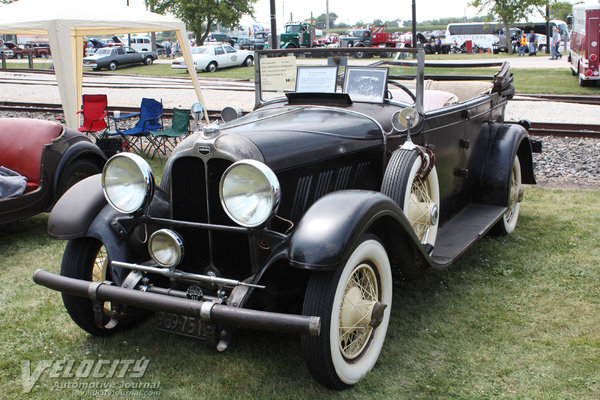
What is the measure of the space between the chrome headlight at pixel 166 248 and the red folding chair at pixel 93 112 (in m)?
6.67

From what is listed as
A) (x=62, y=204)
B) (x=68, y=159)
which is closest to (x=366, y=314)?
(x=62, y=204)

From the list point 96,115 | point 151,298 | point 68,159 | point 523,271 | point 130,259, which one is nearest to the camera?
point 151,298

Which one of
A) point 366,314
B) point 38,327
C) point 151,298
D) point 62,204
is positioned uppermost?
point 62,204

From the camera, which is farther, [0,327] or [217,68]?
[217,68]

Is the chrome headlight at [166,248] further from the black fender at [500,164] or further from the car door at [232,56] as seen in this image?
A: the car door at [232,56]

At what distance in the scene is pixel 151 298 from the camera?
8.63 feet

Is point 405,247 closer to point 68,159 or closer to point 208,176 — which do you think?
point 208,176

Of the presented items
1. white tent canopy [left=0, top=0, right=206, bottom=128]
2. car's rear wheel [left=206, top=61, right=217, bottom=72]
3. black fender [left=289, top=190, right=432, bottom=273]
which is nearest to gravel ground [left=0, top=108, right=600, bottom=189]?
black fender [left=289, top=190, right=432, bottom=273]

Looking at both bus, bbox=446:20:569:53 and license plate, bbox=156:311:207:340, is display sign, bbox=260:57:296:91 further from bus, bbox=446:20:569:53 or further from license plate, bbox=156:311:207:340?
bus, bbox=446:20:569:53

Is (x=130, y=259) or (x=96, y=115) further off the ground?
(x=96, y=115)

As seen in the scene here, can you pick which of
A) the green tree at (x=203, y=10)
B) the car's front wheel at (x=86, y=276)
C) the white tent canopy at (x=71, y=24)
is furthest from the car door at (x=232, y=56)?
the car's front wheel at (x=86, y=276)

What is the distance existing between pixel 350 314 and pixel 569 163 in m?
5.65

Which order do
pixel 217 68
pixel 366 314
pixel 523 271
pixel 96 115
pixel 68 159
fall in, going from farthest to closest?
pixel 217 68, pixel 96 115, pixel 68 159, pixel 523 271, pixel 366 314

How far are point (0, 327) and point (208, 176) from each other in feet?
5.79
